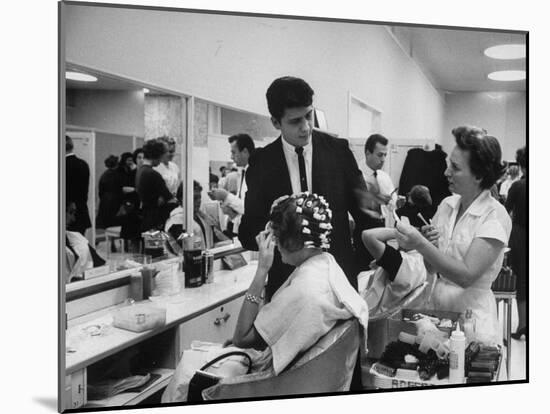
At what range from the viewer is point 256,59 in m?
2.20

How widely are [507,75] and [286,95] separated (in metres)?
0.99

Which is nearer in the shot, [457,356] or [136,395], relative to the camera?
[136,395]

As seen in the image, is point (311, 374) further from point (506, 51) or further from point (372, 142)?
point (506, 51)

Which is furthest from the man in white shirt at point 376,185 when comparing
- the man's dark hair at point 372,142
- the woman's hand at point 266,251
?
the woman's hand at point 266,251

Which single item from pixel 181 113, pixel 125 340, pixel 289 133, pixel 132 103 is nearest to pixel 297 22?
pixel 289 133

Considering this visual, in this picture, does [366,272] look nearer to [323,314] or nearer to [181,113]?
[323,314]

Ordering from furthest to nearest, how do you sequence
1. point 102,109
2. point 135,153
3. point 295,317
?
point 295,317 → point 135,153 → point 102,109

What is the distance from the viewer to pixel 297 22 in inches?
89.7

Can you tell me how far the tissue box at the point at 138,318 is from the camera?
2.03 m

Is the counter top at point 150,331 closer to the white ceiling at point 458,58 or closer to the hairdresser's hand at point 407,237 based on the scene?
→ the hairdresser's hand at point 407,237

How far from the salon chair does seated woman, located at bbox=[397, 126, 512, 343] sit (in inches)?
16.7

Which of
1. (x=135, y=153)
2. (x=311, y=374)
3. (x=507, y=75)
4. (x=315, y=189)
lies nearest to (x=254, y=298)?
(x=311, y=374)

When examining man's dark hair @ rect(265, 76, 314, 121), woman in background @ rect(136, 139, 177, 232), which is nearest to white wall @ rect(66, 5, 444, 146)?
man's dark hair @ rect(265, 76, 314, 121)

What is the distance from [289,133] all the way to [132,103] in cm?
60
